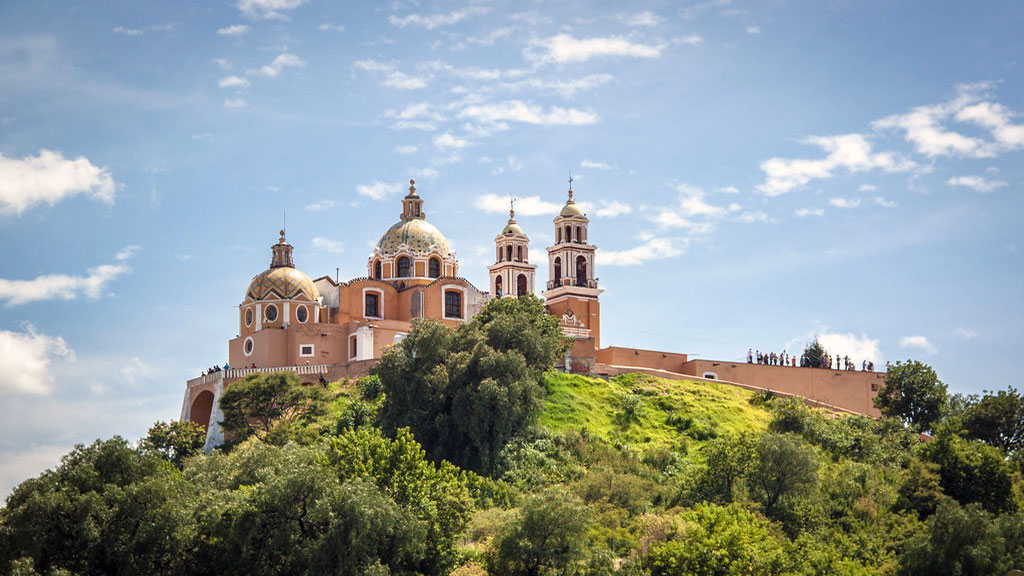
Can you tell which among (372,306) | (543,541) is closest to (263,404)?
(372,306)

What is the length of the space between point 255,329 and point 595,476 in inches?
871

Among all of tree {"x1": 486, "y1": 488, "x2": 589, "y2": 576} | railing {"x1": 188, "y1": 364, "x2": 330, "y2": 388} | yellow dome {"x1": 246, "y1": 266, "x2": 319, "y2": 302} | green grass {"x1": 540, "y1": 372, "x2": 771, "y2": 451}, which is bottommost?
tree {"x1": 486, "y1": 488, "x2": 589, "y2": 576}

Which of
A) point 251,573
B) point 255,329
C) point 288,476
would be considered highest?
point 255,329

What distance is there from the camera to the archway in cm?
5950

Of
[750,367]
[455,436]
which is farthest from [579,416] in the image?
[750,367]

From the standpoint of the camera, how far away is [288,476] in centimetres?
3562

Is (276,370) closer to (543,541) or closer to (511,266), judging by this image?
(511,266)

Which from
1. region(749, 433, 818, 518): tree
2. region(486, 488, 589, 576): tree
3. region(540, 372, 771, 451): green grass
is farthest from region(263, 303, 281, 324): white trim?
region(486, 488, 589, 576): tree

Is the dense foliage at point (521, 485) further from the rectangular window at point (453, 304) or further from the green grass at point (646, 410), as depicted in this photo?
the rectangular window at point (453, 304)

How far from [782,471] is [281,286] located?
26124 millimetres

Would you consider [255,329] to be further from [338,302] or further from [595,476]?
[595,476]

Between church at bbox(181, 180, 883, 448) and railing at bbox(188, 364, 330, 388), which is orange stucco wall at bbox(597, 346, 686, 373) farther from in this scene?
railing at bbox(188, 364, 330, 388)

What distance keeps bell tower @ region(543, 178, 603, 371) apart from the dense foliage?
815 cm

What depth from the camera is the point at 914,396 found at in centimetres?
5856
